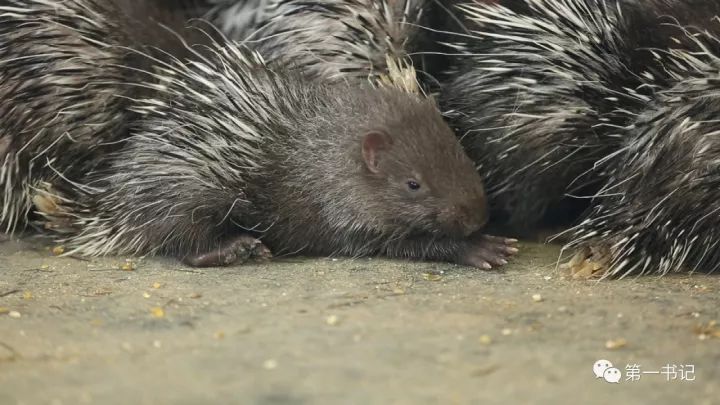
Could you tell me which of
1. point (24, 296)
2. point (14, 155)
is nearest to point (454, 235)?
point (24, 296)

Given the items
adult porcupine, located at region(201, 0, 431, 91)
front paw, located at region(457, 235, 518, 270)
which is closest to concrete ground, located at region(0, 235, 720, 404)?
front paw, located at region(457, 235, 518, 270)

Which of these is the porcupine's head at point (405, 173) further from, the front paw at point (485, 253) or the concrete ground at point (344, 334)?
the concrete ground at point (344, 334)

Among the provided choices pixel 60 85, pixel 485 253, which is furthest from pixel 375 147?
pixel 60 85

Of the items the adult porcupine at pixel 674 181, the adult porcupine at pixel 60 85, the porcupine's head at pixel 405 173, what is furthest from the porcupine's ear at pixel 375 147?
the adult porcupine at pixel 60 85

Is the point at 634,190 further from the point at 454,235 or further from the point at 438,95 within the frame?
the point at 438,95

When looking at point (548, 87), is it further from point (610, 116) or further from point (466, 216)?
point (466, 216)

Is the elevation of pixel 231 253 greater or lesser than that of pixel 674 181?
lesser

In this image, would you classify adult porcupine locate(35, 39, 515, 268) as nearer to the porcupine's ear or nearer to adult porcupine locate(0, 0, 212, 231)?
the porcupine's ear
